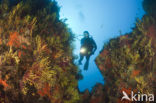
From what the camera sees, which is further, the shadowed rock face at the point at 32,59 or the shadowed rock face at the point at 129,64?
the shadowed rock face at the point at 129,64

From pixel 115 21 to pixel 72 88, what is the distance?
530 feet

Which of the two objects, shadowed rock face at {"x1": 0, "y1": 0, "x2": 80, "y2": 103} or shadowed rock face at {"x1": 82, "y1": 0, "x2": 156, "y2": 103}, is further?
shadowed rock face at {"x1": 82, "y1": 0, "x2": 156, "y2": 103}

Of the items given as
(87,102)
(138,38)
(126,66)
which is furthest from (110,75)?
(138,38)

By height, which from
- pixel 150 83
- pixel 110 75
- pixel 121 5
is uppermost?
pixel 121 5

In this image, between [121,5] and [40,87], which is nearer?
[40,87]

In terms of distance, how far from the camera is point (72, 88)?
20.9 feet

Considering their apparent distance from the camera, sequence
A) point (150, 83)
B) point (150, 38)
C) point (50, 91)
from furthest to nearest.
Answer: point (150, 38) → point (150, 83) → point (50, 91)

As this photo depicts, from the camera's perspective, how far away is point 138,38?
773 centimetres

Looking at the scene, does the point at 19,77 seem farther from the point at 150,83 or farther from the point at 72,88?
the point at 150,83

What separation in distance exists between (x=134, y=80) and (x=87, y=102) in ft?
9.74

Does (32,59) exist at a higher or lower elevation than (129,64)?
lower

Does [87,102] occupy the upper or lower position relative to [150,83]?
lower

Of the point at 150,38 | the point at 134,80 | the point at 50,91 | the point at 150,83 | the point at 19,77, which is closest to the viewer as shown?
the point at 19,77

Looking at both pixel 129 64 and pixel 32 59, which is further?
pixel 129 64
